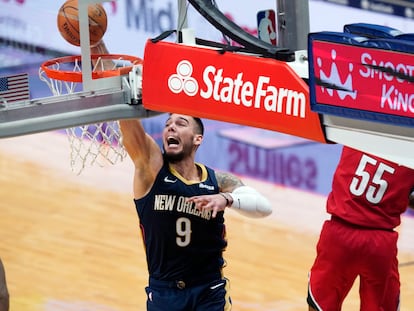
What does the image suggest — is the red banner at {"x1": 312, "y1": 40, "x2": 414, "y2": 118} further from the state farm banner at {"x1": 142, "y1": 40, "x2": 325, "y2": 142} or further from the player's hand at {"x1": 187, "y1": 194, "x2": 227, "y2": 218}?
the player's hand at {"x1": 187, "y1": 194, "x2": 227, "y2": 218}

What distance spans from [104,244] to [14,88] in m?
4.08

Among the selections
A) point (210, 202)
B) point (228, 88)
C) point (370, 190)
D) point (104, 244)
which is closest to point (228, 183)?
point (210, 202)

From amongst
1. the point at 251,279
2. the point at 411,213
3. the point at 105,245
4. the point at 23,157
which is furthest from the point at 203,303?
the point at 23,157

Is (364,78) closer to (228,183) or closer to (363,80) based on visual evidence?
(363,80)

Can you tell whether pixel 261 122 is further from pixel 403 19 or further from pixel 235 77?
pixel 403 19

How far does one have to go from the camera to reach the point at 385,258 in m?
6.46

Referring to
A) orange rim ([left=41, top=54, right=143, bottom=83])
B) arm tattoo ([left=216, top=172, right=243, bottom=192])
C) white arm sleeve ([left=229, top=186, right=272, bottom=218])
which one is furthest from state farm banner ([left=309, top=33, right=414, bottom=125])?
arm tattoo ([left=216, top=172, right=243, bottom=192])

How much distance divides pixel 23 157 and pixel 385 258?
5232mm

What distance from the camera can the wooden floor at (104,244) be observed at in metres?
7.84

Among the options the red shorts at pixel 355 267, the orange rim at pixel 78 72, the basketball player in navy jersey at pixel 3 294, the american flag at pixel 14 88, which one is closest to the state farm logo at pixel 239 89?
the orange rim at pixel 78 72

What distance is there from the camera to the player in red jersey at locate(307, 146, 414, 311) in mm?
6383

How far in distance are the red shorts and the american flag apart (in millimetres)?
Answer: 2341

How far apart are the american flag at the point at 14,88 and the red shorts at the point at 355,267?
2341 mm

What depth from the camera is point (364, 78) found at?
388 cm
